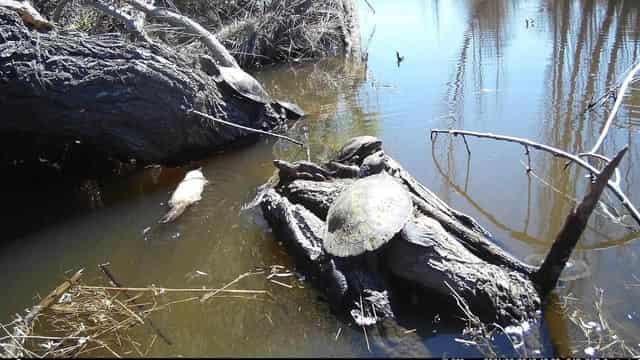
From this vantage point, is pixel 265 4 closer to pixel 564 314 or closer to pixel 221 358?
pixel 564 314

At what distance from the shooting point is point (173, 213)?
551 centimetres

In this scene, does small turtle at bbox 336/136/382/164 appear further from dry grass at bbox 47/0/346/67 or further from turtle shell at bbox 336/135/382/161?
dry grass at bbox 47/0/346/67

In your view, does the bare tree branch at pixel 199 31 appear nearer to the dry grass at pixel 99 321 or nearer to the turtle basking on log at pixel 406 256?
the turtle basking on log at pixel 406 256

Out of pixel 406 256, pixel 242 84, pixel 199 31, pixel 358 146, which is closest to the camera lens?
pixel 406 256

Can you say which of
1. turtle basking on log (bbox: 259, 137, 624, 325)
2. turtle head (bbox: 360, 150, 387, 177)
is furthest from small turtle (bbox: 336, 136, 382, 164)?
turtle basking on log (bbox: 259, 137, 624, 325)

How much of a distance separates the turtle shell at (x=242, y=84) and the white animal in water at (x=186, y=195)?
1836mm

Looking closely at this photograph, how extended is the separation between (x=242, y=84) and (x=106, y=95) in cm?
199

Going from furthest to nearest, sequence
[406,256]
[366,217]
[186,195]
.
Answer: [186,195]
[366,217]
[406,256]

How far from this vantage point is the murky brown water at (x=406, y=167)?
384 centimetres

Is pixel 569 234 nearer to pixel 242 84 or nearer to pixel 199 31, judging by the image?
pixel 242 84

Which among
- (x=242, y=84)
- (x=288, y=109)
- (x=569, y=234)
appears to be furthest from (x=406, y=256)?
(x=288, y=109)

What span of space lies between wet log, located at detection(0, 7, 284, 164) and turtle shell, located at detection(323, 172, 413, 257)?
3333 mm

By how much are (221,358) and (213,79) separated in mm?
6529

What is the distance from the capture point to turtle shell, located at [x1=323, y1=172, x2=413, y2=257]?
3893 millimetres
